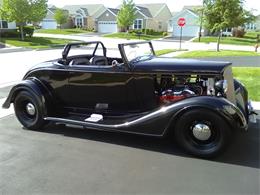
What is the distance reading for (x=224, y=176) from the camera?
3967 millimetres

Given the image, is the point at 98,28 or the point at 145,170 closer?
the point at 145,170

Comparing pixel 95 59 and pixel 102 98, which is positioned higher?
pixel 95 59

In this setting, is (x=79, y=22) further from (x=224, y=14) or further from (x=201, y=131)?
(x=201, y=131)

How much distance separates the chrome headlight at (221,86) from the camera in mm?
4575

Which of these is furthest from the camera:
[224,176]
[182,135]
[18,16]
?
[18,16]

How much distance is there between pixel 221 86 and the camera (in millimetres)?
4582

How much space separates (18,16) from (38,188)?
31.0 metres

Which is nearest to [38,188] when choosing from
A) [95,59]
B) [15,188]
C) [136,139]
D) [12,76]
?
[15,188]

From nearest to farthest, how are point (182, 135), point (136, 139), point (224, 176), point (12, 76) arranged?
1. point (224, 176)
2. point (182, 135)
3. point (136, 139)
4. point (12, 76)

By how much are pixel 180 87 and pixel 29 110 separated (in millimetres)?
2762

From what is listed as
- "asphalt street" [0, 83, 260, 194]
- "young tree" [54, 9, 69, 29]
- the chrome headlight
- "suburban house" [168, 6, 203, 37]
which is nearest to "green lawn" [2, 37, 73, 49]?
"asphalt street" [0, 83, 260, 194]

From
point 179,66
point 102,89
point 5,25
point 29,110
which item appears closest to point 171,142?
point 179,66

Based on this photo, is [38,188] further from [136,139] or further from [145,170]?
[136,139]

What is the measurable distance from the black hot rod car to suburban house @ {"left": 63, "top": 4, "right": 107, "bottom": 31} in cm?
5829
